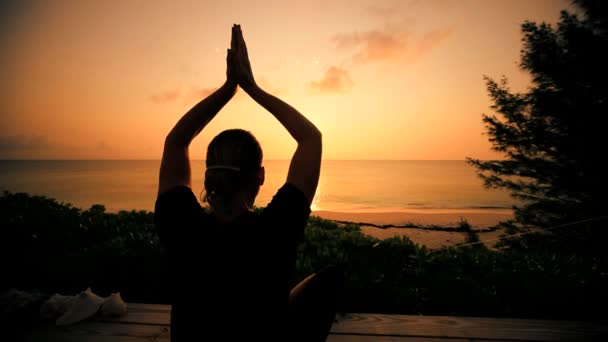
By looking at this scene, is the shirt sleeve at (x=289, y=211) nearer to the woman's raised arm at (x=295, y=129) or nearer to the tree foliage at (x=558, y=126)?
the woman's raised arm at (x=295, y=129)

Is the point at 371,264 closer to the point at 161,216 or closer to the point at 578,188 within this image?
the point at 578,188

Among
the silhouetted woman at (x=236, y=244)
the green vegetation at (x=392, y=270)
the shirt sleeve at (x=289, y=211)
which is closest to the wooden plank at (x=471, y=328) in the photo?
the green vegetation at (x=392, y=270)

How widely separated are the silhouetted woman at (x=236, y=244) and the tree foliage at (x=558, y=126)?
4.25m

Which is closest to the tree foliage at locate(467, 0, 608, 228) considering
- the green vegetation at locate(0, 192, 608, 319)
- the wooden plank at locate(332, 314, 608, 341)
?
the green vegetation at locate(0, 192, 608, 319)

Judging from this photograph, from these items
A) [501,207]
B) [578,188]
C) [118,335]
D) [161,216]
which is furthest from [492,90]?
[501,207]

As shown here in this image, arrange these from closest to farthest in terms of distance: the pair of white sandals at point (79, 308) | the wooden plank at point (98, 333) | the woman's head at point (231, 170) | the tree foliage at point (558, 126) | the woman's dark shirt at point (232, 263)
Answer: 1. the woman's dark shirt at point (232, 263)
2. the woman's head at point (231, 170)
3. the wooden plank at point (98, 333)
4. the pair of white sandals at point (79, 308)
5. the tree foliage at point (558, 126)

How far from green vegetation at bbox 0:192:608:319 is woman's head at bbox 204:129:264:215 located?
2150mm

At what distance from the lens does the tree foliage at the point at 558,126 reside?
3.73 m

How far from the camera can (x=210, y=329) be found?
1.23m

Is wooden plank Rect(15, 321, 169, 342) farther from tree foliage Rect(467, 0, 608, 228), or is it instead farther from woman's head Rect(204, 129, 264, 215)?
tree foliage Rect(467, 0, 608, 228)

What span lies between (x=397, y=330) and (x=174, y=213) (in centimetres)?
211

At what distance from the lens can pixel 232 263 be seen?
45.8 inches

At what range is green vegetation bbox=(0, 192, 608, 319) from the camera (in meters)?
3.08

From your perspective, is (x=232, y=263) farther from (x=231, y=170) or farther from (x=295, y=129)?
(x=295, y=129)
